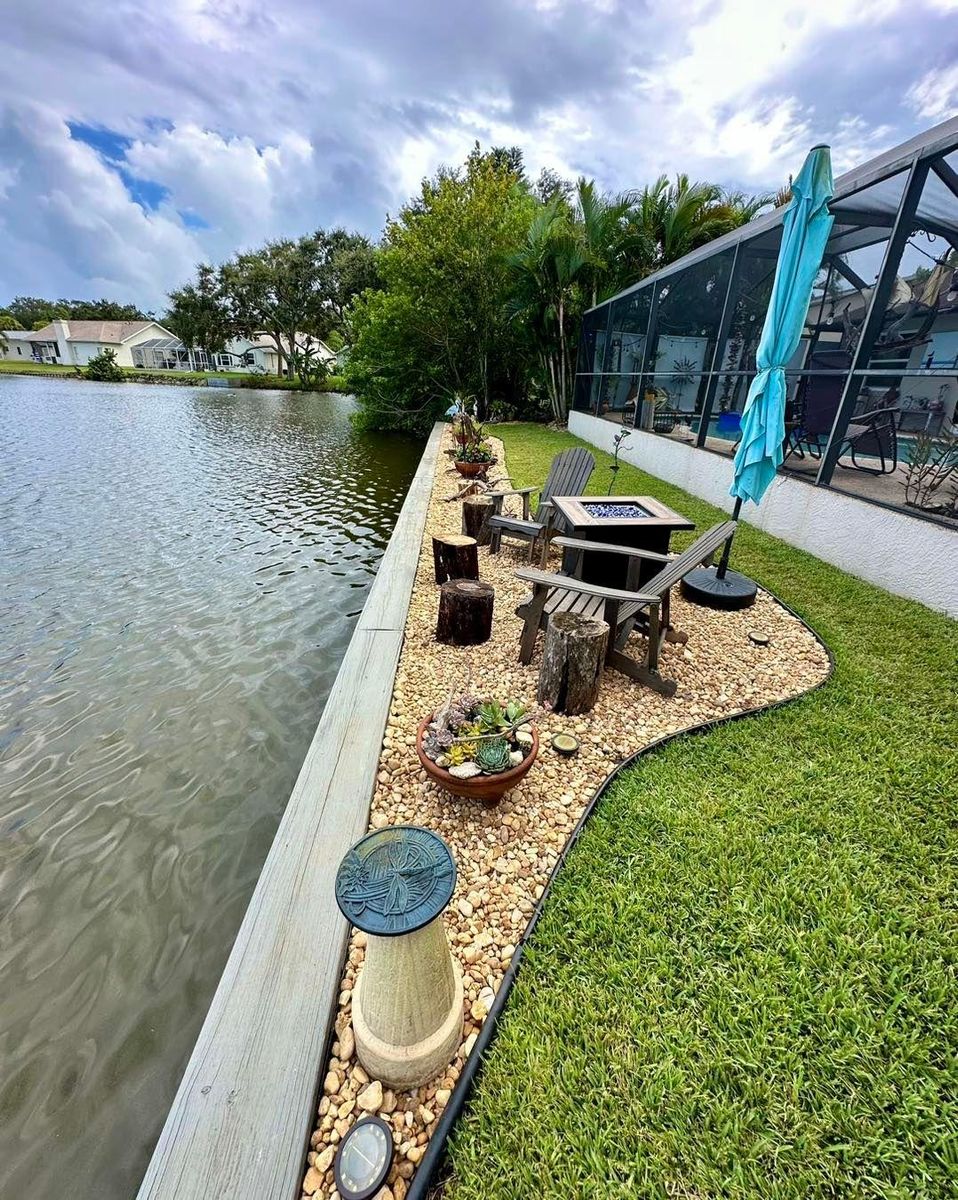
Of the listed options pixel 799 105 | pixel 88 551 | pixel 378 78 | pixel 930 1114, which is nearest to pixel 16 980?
pixel 930 1114

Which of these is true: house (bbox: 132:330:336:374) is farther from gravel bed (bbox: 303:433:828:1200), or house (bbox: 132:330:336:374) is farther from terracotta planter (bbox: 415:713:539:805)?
terracotta planter (bbox: 415:713:539:805)

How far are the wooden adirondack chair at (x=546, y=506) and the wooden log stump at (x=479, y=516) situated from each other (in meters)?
0.10

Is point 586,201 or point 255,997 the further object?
point 586,201

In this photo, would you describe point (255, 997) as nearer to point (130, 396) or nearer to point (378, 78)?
point (378, 78)

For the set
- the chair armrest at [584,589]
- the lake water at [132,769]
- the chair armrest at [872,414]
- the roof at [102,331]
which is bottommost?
the lake water at [132,769]

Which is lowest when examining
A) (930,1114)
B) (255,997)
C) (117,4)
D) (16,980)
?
(16,980)

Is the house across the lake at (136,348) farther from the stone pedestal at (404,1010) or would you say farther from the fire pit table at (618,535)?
the stone pedestal at (404,1010)

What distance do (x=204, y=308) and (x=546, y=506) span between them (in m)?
50.3

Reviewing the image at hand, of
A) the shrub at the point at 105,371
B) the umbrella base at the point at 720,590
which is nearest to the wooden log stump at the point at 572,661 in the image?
the umbrella base at the point at 720,590

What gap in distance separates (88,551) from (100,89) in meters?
10.1

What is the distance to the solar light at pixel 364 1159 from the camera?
3.93ft

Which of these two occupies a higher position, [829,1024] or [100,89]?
[100,89]

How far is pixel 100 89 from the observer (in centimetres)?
960

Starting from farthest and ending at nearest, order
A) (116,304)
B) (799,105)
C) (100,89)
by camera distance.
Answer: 1. (116,304)
2. (100,89)
3. (799,105)
